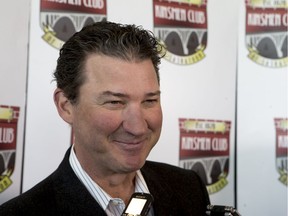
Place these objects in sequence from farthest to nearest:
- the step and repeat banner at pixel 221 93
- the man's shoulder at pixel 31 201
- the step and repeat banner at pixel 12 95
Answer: the step and repeat banner at pixel 221 93 < the step and repeat banner at pixel 12 95 < the man's shoulder at pixel 31 201

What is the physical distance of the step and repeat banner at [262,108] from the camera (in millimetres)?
1343

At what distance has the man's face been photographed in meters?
0.84

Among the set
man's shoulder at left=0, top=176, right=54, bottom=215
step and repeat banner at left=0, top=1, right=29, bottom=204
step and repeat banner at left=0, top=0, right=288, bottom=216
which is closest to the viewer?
man's shoulder at left=0, top=176, right=54, bottom=215

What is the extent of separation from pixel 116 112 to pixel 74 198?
180mm

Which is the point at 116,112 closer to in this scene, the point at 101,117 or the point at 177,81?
the point at 101,117

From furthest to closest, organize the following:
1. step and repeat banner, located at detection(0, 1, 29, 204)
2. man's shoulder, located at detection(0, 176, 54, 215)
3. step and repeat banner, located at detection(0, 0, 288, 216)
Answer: step and repeat banner, located at detection(0, 0, 288, 216) < step and repeat banner, located at detection(0, 1, 29, 204) < man's shoulder, located at detection(0, 176, 54, 215)

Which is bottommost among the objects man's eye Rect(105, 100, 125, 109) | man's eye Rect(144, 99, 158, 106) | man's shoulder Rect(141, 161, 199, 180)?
man's shoulder Rect(141, 161, 199, 180)

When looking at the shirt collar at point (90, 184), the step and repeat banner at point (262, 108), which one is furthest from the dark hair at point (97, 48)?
the step and repeat banner at point (262, 108)

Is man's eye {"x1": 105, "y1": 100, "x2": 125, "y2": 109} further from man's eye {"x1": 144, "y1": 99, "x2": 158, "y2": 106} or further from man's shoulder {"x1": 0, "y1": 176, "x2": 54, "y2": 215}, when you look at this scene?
man's shoulder {"x1": 0, "y1": 176, "x2": 54, "y2": 215}

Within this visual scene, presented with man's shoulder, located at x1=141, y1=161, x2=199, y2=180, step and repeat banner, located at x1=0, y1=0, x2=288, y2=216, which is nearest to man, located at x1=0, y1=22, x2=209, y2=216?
man's shoulder, located at x1=141, y1=161, x2=199, y2=180

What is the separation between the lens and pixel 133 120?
0.84m

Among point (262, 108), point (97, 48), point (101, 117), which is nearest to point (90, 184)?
point (101, 117)

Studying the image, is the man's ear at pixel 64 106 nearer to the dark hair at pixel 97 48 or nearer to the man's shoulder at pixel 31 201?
the dark hair at pixel 97 48

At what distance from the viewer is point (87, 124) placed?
858 mm
